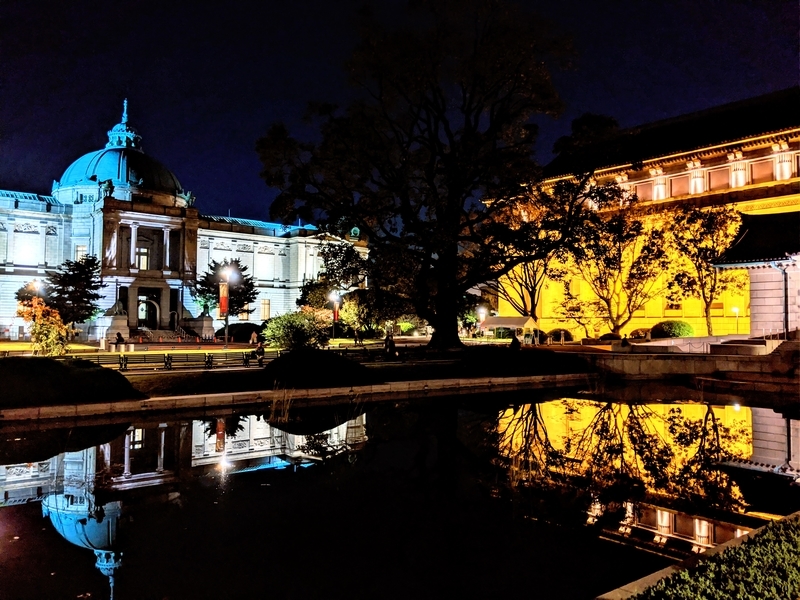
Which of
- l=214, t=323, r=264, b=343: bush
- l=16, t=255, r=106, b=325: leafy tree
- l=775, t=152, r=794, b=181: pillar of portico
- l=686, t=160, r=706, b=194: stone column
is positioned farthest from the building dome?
l=775, t=152, r=794, b=181: pillar of portico

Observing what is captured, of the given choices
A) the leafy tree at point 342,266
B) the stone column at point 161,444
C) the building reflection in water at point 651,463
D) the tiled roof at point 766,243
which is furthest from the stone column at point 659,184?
the stone column at point 161,444

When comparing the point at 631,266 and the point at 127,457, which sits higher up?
the point at 631,266

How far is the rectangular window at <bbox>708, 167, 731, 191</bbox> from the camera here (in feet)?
154

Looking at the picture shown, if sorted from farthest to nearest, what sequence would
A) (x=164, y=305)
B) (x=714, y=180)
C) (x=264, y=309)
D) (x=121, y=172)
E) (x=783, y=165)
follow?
(x=264, y=309)
(x=121, y=172)
(x=164, y=305)
(x=714, y=180)
(x=783, y=165)

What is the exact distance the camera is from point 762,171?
44906 millimetres

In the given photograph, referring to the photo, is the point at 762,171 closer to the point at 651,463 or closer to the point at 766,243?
the point at 766,243

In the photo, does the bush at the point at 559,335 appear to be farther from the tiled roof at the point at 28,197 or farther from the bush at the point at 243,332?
the tiled roof at the point at 28,197

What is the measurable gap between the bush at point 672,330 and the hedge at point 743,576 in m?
39.8

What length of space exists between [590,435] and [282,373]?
10.6 meters

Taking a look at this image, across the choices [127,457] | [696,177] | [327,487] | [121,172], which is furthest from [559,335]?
[121,172]

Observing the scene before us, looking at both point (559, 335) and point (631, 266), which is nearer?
point (631, 266)

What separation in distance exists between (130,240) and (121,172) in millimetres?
11865

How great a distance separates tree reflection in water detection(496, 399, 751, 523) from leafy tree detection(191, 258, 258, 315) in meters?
58.7

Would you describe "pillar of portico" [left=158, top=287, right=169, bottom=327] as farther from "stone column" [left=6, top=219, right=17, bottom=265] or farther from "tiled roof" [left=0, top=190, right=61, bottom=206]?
"tiled roof" [left=0, top=190, right=61, bottom=206]
